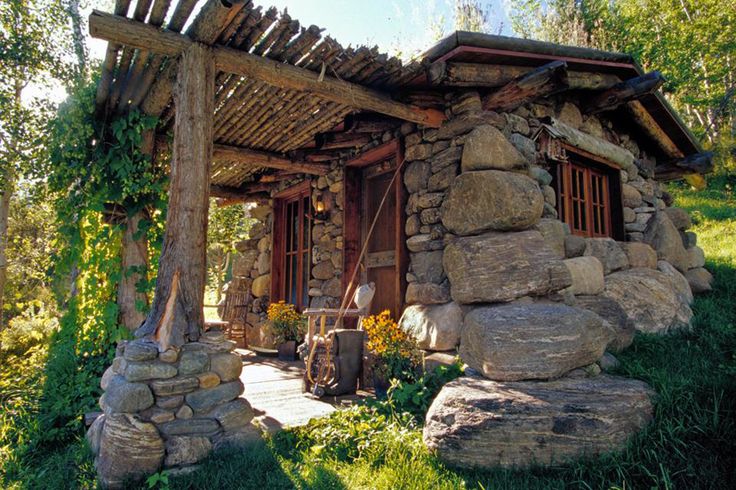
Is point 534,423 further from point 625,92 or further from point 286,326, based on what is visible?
point 286,326

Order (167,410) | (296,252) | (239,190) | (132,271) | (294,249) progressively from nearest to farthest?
(167,410), (132,271), (296,252), (294,249), (239,190)

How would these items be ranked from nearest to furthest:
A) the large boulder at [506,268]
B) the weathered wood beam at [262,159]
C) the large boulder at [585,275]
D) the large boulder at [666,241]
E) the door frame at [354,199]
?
the large boulder at [506,268], the large boulder at [585,275], the door frame at [354,199], the weathered wood beam at [262,159], the large boulder at [666,241]

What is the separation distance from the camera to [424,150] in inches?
182

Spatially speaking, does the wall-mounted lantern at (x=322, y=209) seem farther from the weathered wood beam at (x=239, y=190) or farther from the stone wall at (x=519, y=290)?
the stone wall at (x=519, y=290)

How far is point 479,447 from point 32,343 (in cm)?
638

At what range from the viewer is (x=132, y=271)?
3775 mm

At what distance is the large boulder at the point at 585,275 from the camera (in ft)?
13.7

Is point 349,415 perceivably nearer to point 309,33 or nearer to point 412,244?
point 412,244

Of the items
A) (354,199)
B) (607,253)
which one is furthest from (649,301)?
(354,199)

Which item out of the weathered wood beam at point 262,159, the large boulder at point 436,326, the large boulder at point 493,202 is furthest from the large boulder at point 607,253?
the weathered wood beam at point 262,159

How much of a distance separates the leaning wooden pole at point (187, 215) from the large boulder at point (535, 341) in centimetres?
201

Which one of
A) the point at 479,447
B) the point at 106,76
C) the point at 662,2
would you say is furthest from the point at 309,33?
the point at 662,2

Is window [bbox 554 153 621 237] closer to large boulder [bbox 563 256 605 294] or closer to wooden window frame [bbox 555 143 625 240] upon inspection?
wooden window frame [bbox 555 143 625 240]

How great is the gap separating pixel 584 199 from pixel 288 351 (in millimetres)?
→ 4420
